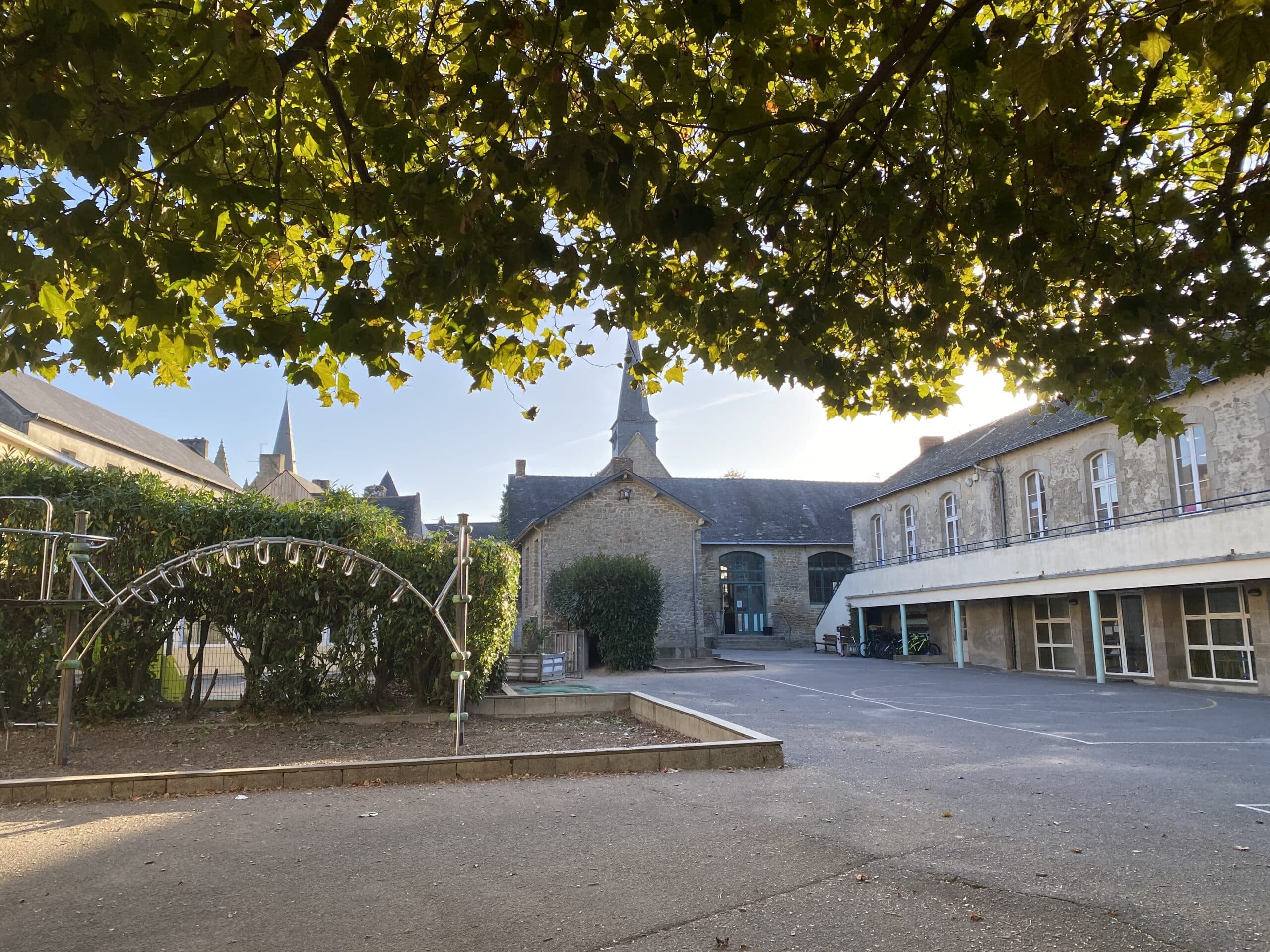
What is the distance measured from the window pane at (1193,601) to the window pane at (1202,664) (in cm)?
83

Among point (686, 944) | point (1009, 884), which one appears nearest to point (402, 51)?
point (686, 944)

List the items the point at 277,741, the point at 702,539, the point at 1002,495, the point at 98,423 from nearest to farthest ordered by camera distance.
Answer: the point at 277,741
the point at 1002,495
the point at 98,423
the point at 702,539

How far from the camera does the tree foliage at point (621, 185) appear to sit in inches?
149

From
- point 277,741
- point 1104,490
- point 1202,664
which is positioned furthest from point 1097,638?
point 277,741

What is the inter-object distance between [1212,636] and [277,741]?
1796cm

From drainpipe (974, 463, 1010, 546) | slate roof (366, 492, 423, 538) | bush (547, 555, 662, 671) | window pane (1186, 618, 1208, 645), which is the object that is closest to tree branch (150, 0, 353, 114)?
window pane (1186, 618, 1208, 645)

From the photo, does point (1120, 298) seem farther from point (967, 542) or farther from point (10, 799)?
point (967, 542)

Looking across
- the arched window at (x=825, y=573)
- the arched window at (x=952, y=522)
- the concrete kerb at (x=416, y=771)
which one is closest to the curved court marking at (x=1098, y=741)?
the concrete kerb at (x=416, y=771)

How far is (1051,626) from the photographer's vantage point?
22797 mm

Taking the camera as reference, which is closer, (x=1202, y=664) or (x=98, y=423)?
(x=1202, y=664)

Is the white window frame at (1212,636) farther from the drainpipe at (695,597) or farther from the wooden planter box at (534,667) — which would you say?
the drainpipe at (695,597)

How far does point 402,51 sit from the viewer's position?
502 cm

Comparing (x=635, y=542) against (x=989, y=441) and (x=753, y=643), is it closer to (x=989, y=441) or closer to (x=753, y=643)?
(x=753, y=643)

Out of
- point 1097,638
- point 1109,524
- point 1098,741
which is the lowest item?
point 1098,741
